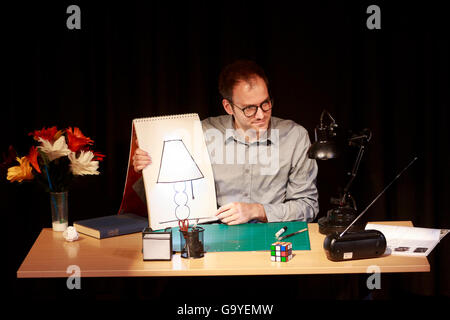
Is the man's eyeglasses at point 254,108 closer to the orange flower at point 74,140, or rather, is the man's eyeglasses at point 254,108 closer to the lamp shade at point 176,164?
the lamp shade at point 176,164

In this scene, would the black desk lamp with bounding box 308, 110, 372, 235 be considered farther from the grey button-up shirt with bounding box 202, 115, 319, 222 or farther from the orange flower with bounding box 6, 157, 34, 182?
the orange flower with bounding box 6, 157, 34, 182

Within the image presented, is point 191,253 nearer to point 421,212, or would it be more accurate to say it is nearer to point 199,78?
point 199,78

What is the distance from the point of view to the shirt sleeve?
9.30ft

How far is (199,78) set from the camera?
334 cm

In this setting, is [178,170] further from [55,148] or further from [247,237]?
[55,148]

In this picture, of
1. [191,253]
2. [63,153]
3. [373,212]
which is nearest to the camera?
[191,253]

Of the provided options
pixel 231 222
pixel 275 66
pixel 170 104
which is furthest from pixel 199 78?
pixel 231 222

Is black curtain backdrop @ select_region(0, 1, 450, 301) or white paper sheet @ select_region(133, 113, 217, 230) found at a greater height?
black curtain backdrop @ select_region(0, 1, 450, 301)

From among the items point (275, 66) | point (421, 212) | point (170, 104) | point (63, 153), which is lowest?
point (421, 212)

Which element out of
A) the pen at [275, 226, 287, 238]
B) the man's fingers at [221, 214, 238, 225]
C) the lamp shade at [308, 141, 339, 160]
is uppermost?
the lamp shade at [308, 141, 339, 160]

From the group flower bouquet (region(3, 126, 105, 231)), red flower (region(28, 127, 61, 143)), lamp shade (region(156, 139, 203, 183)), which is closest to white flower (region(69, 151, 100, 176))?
flower bouquet (region(3, 126, 105, 231))

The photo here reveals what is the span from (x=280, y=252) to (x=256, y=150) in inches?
38.6
